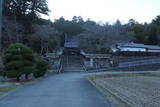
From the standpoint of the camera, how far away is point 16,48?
22.3 metres

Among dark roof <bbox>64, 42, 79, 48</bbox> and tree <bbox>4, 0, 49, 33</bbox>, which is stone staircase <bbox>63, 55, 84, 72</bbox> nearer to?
dark roof <bbox>64, 42, 79, 48</bbox>

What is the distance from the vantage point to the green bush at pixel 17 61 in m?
21.4

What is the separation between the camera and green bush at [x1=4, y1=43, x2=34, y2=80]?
2138cm

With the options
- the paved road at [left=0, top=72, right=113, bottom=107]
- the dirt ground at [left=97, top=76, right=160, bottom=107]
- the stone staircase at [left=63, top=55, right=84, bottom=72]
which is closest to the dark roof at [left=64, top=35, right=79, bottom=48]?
the stone staircase at [left=63, top=55, right=84, bottom=72]

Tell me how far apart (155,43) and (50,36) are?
34.1 m

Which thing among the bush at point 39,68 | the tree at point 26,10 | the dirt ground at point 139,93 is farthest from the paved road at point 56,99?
the tree at point 26,10

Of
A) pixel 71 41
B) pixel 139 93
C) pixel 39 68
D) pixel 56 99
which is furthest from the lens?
pixel 71 41

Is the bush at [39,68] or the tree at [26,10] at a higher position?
the tree at [26,10]

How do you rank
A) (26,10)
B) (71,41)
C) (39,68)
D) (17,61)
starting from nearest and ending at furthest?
1. (17,61)
2. (39,68)
3. (26,10)
4. (71,41)

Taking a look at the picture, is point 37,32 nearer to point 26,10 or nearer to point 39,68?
point 26,10

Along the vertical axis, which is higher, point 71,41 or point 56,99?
point 71,41

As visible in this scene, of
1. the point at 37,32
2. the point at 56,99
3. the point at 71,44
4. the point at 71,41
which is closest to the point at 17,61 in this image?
the point at 56,99

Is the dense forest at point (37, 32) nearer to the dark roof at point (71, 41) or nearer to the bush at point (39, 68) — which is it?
the dark roof at point (71, 41)

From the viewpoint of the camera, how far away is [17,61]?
21.5m
